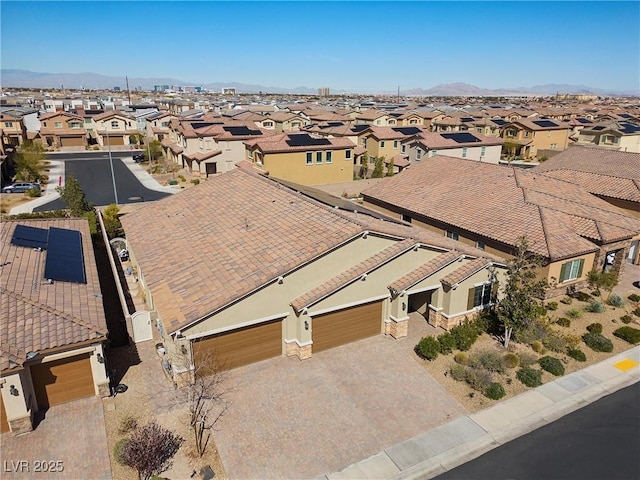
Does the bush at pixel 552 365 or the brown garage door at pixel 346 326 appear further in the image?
the brown garage door at pixel 346 326

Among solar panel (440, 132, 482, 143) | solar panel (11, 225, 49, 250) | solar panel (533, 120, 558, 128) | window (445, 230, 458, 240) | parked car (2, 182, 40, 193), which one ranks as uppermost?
solar panel (533, 120, 558, 128)

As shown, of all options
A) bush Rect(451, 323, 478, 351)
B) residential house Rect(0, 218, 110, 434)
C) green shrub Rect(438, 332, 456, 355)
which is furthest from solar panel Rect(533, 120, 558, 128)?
residential house Rect(0, 218, 110, 434)

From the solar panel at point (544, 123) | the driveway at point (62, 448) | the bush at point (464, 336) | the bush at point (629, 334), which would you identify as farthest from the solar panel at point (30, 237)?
the solar panel at point (544, 123)

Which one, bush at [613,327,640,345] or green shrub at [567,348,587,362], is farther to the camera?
bush at [613,327,640,345]

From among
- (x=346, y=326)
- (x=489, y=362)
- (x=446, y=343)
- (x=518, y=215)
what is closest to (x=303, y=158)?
(x=518, y=215)

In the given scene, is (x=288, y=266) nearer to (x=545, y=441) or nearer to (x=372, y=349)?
(x=372, y=349)

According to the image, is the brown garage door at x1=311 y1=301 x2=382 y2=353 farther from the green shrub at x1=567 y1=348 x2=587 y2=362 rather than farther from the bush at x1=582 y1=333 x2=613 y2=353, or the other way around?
the bush at x1=582 y1=333 x2=613 y2=353

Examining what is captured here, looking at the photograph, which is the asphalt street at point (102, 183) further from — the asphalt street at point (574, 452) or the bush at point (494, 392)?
the asphalt street at point (574, 452)
